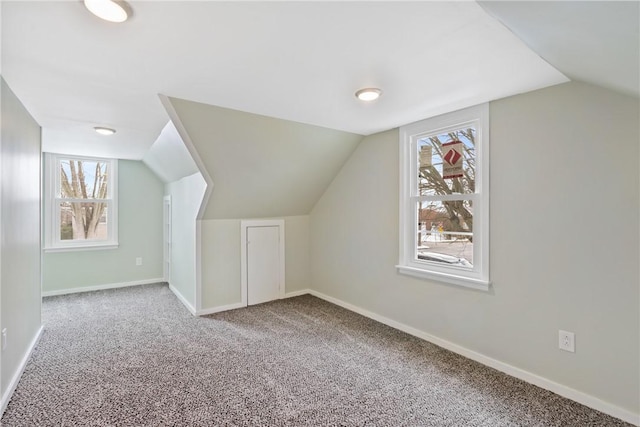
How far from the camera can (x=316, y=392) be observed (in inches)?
83.7

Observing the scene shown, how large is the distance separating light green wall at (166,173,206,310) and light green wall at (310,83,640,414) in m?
2.65

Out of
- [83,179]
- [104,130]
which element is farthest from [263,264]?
[83,179]

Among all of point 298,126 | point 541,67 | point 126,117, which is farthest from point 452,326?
point 126,117

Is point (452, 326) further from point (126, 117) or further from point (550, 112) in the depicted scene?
point (126, 117)

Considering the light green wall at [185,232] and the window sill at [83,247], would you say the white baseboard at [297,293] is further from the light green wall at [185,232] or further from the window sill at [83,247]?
the window sill at [83,247]

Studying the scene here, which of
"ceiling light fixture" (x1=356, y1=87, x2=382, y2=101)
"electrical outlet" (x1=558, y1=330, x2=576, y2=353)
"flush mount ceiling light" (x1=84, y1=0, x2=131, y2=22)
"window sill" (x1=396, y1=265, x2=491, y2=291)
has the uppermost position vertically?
"ceiling light fixture" (x1=356, y1=87, x2=382, y2=101)

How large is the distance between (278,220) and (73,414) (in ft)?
9.23

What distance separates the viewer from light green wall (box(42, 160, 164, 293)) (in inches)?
179

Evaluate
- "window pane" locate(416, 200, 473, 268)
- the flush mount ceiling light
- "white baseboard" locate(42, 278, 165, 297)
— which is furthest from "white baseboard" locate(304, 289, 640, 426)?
"white baseboard" locate(42, 278, 165, 297)

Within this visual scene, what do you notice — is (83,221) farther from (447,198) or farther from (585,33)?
(585,33)

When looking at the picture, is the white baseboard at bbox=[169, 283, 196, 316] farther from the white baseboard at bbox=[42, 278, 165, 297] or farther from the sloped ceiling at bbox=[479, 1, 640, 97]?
the sloped ceiling at bbox=[479, 1, 640, 97]

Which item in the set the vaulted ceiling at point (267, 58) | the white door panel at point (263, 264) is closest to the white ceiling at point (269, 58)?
the vaulted ceiling at point (267, 58)

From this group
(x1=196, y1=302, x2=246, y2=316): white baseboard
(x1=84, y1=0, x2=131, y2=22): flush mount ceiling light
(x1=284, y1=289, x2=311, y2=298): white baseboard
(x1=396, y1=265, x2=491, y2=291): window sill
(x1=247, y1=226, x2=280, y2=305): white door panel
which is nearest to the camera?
(x1=84, y1=0, x2=131, y2=22): flush mount ceiling light

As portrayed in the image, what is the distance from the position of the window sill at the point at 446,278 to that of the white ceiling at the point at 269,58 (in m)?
1.43
